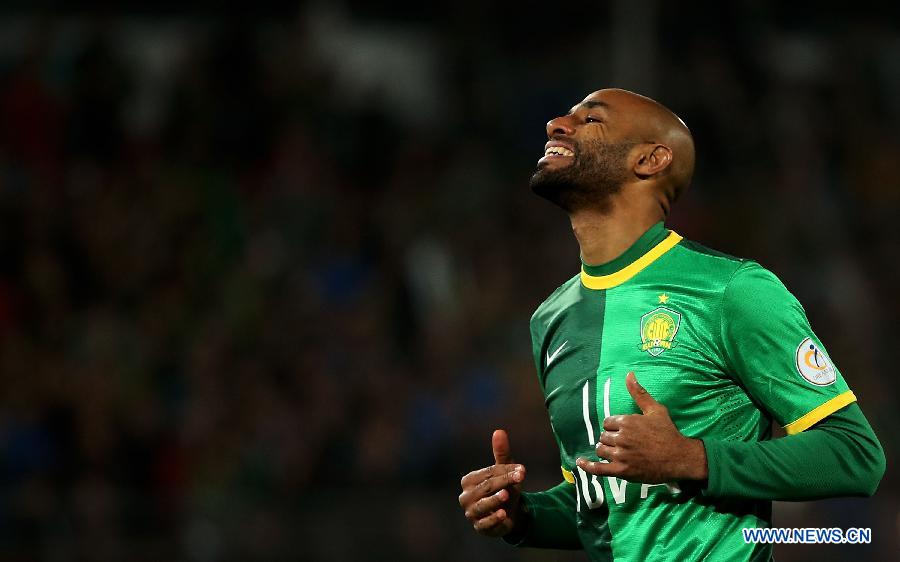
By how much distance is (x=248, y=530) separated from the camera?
7.52 metres

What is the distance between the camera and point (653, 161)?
3.86 m

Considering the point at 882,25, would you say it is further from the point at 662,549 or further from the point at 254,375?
the point at 662,549

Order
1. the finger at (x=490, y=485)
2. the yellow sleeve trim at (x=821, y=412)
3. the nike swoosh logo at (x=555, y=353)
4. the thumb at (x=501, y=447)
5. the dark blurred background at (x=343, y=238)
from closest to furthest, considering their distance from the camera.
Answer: the yellow sleeve trim at (x=821, y=412) < the finger at (x=490, y=485) < the thumb at (x=501, y=447) < the nike swoosh logo at (x=555, y=353) < the dark blurred background at (x=343, y=238)

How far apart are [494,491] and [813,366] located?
36.3 inches

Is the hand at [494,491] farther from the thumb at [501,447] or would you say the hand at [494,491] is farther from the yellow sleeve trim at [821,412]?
the yellow sleeve trim at [821,412]

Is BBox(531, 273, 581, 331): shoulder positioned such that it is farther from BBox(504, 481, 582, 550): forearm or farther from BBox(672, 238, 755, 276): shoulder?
BBox(504, 481, 582, 550): forearm

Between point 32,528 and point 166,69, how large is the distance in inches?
194

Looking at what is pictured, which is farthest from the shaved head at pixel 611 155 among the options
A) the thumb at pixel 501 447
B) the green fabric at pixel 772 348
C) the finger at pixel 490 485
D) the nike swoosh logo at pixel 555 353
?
the finger at pixel 490 485

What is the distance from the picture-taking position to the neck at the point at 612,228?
382 cm

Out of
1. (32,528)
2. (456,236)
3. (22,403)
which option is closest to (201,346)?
(22,403)

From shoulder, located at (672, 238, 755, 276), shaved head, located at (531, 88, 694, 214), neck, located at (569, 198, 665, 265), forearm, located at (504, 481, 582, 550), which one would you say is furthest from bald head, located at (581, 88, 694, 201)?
forearm, located at (504, 481, 582, 550)

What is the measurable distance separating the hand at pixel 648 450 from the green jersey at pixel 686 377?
Answer: 0.20m

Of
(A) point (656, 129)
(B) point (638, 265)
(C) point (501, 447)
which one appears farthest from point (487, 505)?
(A) point (656, 129)

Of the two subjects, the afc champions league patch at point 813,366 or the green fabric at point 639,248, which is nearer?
the afc champions league patch at point 813,366
